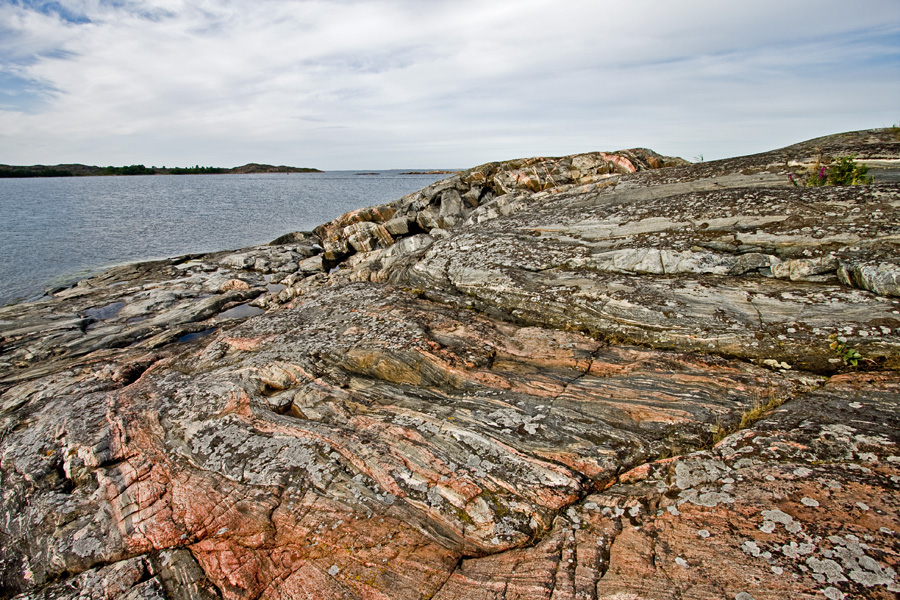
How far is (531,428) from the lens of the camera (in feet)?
25.0

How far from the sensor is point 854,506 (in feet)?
16.5

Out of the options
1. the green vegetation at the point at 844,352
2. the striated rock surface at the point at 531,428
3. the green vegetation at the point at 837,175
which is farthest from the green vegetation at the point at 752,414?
the green vegetation at the point at 837,175

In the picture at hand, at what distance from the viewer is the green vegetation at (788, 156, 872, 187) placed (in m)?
13.0

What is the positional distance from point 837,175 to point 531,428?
13428 mm

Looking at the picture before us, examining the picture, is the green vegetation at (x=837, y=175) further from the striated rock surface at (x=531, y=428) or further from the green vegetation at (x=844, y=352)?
the green vegetation at (x=844, y=352)

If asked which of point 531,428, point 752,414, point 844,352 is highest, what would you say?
point 844,352

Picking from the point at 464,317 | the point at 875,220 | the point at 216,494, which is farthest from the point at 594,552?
the point at 875,220

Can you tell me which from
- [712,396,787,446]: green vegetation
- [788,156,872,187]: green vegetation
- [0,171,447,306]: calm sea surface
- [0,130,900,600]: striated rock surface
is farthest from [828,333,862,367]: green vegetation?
[0,171,447,306]: calm sea surface

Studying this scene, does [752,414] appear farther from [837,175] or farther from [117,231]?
[117,231]

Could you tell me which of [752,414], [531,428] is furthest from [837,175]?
[531,428]

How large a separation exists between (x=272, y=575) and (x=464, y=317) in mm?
7539

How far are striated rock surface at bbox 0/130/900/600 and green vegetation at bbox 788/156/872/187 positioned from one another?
498 mm

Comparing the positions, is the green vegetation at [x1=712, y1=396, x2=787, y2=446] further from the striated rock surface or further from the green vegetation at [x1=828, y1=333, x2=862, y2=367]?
the green vegetation at [x1=828, y1=333, x2=862, y2=367]

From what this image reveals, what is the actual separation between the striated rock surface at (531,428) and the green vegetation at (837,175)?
1.64 feet
